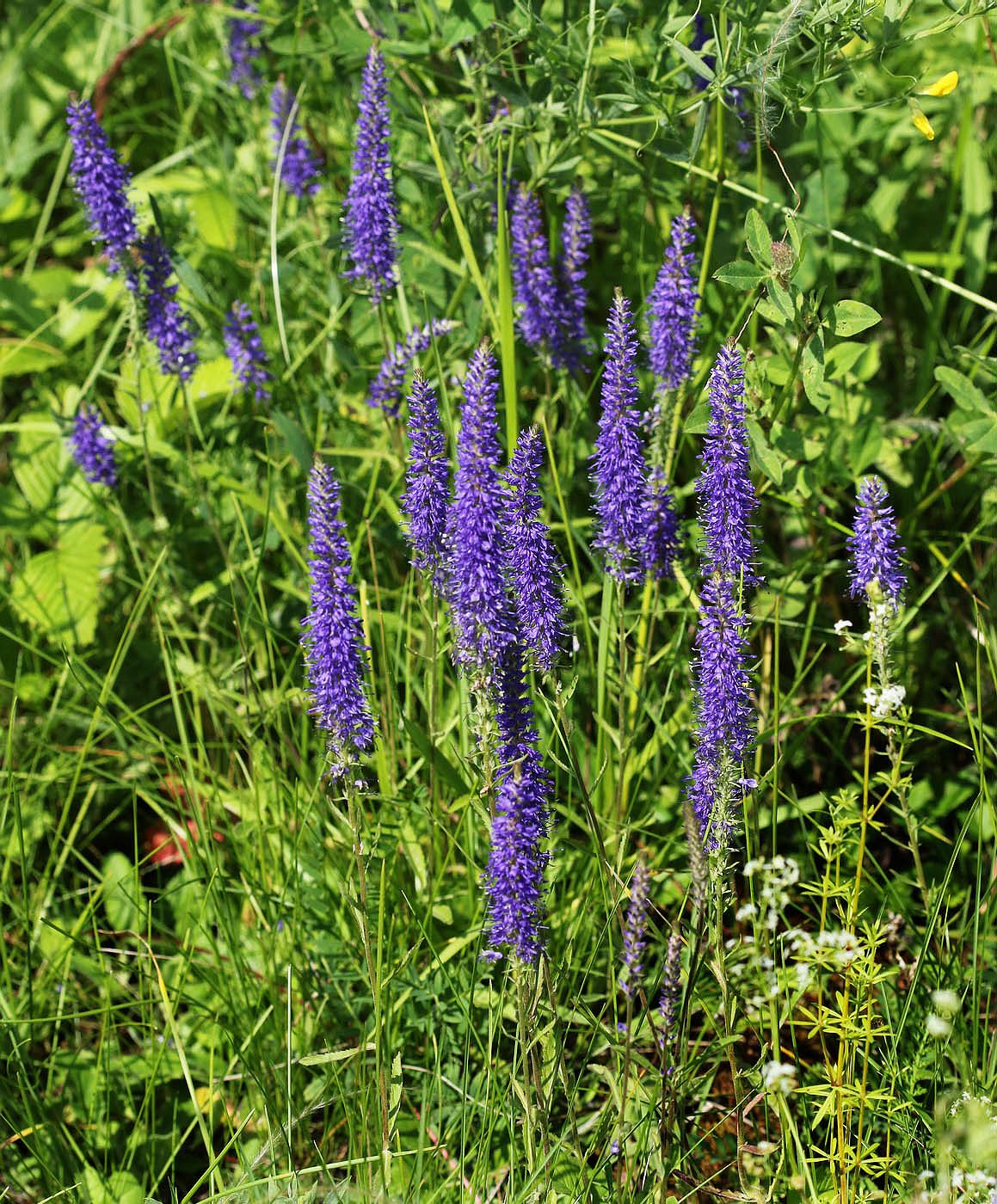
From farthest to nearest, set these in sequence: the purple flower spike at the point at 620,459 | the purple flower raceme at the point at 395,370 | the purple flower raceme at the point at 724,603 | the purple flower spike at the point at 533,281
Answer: the purple flower raceme at the point at 395,370 → the purple flower spike at the point at 533,281 → the purple flower spike at the point at 620,459 → the purple flower raceme at the point at 724,603

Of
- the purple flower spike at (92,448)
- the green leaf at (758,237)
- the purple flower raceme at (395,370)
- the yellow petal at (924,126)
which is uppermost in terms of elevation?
the yellow petal at (924,126)

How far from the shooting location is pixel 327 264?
386cm

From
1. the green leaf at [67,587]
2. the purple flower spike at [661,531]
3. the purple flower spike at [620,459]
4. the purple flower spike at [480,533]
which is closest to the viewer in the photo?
the purple flower spike at [480,533]

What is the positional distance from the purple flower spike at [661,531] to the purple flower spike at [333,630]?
785mm

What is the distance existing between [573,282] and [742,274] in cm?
76

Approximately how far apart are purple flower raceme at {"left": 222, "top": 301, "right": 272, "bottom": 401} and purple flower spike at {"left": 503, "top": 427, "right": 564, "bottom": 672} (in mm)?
1660

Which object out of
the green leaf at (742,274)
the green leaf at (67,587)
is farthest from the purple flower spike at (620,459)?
the green leaf at (67,587)

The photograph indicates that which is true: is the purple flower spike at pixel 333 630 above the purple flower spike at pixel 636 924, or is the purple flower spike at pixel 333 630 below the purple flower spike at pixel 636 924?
above

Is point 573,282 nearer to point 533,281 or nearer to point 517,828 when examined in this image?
point 533,281

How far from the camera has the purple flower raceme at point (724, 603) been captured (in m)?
2.01

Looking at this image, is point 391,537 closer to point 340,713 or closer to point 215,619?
point 215,619

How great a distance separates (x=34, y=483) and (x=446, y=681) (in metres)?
1.88

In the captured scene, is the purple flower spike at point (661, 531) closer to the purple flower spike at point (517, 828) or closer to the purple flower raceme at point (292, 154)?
the purple flower spike at point (517, 828)

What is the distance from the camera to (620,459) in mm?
2293
